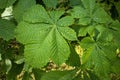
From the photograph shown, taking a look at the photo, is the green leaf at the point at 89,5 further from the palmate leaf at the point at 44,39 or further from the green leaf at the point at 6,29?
the green leaf at the point at 6,29

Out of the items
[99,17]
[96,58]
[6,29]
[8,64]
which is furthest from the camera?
[8,64]

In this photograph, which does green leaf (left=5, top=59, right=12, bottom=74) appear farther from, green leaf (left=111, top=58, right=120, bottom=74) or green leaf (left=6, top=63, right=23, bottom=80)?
green leaf (left=111, top=58, right=120, bottom=74)

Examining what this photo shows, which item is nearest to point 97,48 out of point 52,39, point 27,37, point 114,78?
point 52,39

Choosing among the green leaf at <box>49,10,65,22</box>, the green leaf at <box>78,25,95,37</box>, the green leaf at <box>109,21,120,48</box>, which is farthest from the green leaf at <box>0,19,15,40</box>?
the green leaf at <box>109,21,120,48</box>

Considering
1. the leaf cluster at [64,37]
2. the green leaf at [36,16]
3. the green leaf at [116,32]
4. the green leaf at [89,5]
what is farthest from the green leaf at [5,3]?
the green leaf at [116,32]

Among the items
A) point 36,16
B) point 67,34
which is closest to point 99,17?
point 67,34

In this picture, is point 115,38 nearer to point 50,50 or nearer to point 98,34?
point 98,34

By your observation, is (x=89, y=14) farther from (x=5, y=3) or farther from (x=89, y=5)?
(x=5, y=3)
